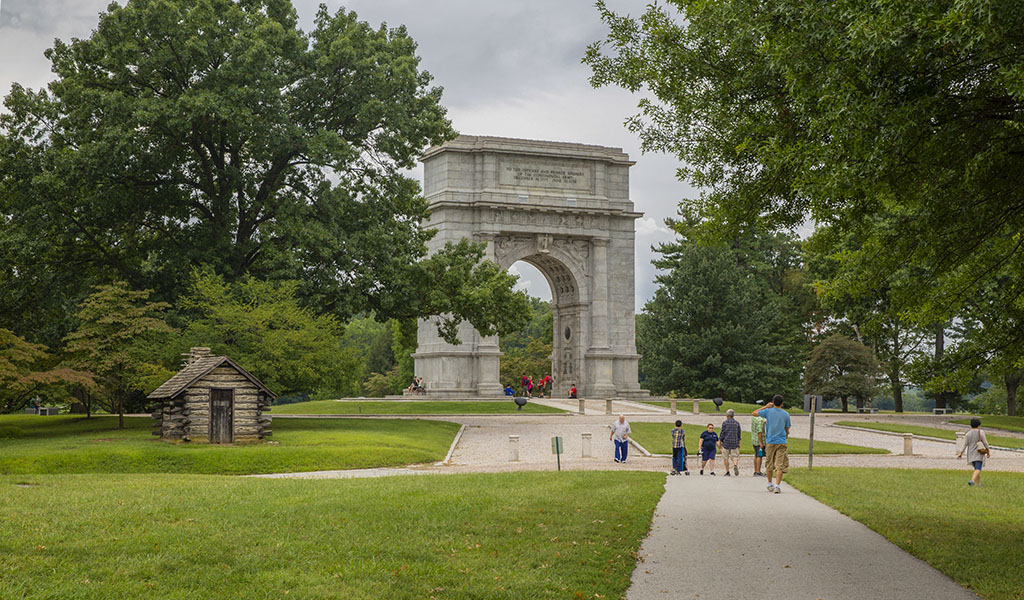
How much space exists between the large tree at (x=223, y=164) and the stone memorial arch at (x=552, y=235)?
1797 cm

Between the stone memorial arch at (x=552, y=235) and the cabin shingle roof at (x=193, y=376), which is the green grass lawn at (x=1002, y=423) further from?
the cabin shingle roof at (x=193, y=376)

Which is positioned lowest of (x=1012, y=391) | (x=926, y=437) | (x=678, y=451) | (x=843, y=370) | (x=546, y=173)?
(x=926, y=437)

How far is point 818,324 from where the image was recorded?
236ft

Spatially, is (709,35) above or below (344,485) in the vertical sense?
above

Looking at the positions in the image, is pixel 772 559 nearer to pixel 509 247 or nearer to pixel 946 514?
pixel 946 514

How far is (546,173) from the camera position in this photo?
56.8 metres

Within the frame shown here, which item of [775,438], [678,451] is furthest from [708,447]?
[775,438]

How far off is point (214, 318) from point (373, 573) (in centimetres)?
2265

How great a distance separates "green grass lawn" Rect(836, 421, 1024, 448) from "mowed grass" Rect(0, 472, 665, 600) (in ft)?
80.8

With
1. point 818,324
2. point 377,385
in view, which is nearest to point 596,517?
point 818,324

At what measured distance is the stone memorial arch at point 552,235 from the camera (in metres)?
54.7

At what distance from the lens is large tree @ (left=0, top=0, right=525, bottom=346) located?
31.2m

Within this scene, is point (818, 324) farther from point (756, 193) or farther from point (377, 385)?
point (756, 193)

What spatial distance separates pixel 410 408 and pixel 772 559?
35522 mm
